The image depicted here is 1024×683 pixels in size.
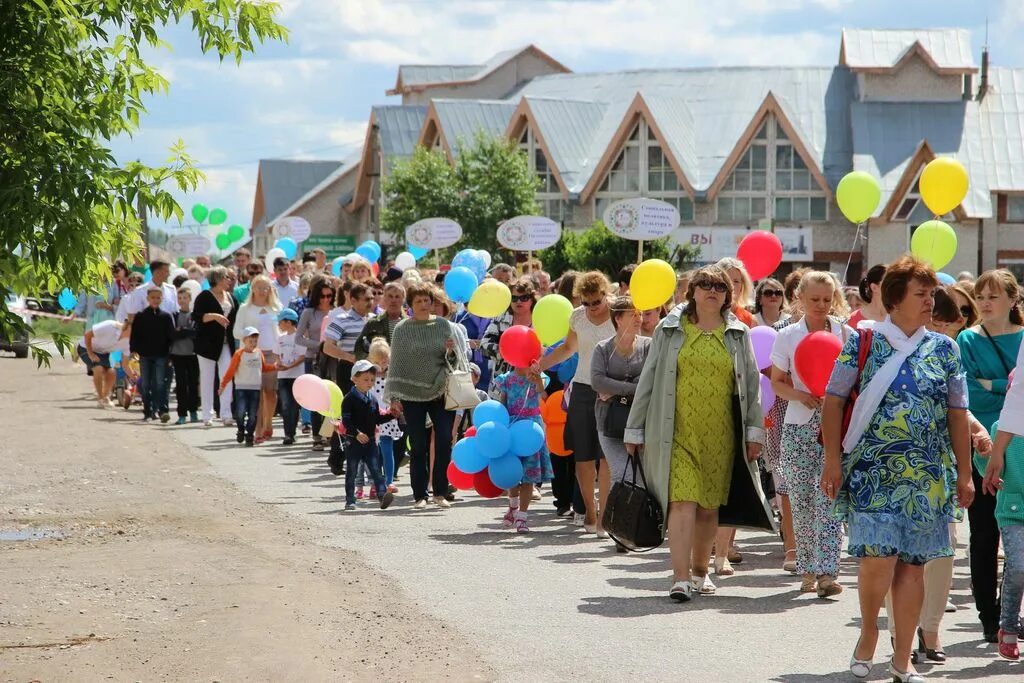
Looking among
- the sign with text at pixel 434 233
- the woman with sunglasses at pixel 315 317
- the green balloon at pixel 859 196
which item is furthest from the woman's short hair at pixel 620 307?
the sign with text at pixel 434 233

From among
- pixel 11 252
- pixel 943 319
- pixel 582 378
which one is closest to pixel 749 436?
pixel 943 319

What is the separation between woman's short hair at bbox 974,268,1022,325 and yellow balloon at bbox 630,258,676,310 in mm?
2938

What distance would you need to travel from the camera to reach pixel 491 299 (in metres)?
14.1

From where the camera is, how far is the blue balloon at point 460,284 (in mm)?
15375

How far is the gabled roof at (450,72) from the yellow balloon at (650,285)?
82827mm

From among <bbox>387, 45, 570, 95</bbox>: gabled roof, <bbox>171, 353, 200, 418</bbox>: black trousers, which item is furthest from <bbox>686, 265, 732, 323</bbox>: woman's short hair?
<bbox>387, 45, 570, 95</bbox>: gabled roof

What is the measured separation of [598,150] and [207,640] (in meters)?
66.8

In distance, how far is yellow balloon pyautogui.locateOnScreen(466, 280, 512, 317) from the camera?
1406 centimetres

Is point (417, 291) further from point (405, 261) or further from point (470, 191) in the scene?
point (470, 191)

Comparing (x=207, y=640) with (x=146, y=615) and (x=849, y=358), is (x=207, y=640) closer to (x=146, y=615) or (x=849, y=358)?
(x=146, y=615)

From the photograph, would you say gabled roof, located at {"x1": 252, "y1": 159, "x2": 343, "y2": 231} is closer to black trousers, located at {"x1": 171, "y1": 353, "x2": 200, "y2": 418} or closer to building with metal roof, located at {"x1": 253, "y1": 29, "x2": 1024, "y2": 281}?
building with metal roof, located at {"x1": 253, "y1": 29, "x2": 1024, "y2": 281}

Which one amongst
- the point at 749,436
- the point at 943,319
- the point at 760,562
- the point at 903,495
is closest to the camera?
the point at 903,495

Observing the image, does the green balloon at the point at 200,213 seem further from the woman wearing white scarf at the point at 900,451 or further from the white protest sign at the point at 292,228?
the woman wearing white scarf at the point at 900,451

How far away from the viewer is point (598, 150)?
242ft
